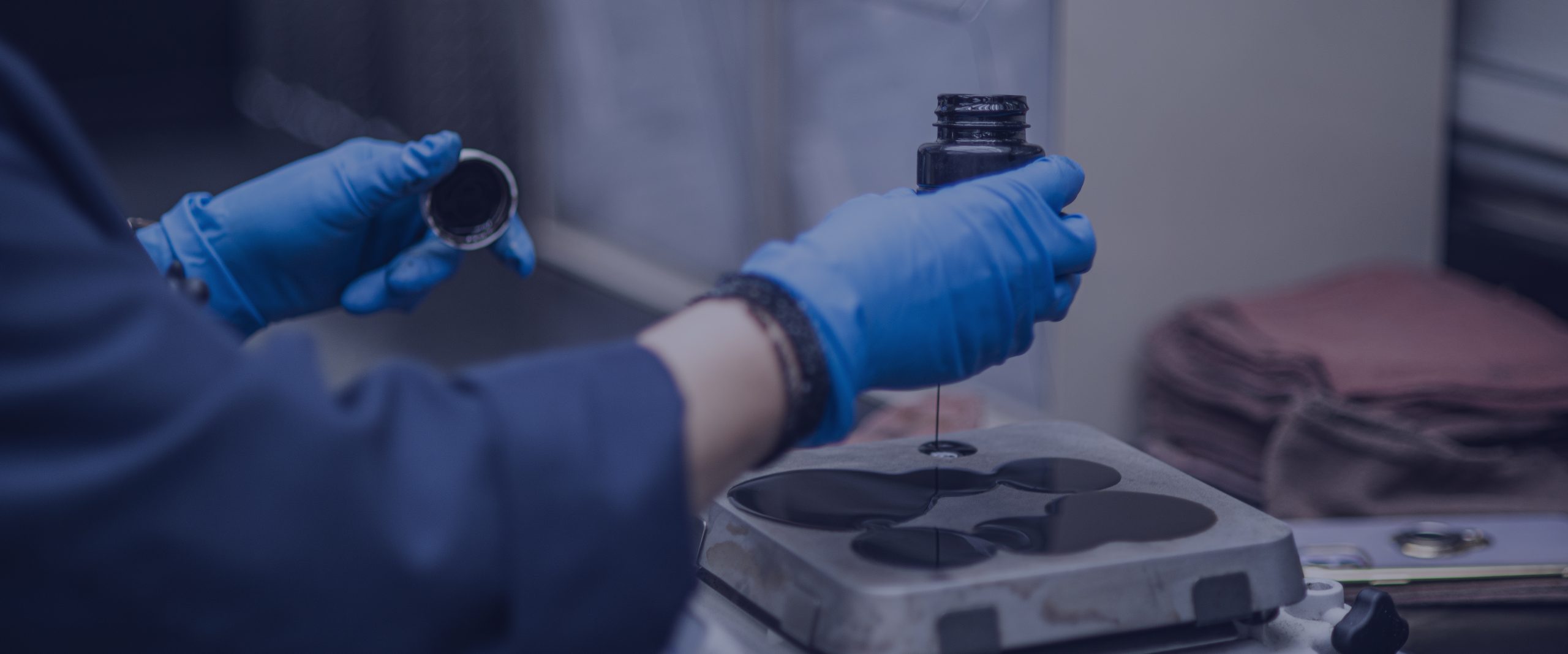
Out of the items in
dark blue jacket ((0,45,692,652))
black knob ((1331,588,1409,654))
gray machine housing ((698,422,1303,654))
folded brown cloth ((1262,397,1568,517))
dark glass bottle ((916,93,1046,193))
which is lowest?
folded brown cloth ((1262,397,1568,517))

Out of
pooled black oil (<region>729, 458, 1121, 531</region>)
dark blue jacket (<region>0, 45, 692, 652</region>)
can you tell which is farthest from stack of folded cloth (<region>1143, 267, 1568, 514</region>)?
dark blue jacket (<region>0, 45, 692, 652</region>)

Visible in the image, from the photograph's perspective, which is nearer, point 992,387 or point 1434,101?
point 1434,101

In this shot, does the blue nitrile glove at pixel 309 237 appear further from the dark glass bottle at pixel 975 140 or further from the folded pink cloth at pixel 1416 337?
the folded pink cloth at pixel 1416 337

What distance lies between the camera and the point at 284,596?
0.47 m

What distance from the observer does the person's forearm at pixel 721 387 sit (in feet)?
1.79

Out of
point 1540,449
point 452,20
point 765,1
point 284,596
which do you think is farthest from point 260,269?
point 452,20

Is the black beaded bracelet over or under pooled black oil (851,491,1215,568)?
over

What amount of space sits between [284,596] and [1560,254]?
4.93 ft

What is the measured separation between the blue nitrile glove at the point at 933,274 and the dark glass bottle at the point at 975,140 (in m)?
0.02

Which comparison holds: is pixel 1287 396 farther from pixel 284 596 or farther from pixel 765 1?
pixel 765 1

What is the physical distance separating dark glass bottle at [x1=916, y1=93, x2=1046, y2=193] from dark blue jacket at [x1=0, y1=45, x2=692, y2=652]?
1.06 ft

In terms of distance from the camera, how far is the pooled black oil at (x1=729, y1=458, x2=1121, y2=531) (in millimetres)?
685

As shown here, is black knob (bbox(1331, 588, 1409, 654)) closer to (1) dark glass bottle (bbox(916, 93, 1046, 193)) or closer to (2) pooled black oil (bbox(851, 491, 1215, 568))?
(2) pooled black oil (bbox(851, 491, 1215, 568))

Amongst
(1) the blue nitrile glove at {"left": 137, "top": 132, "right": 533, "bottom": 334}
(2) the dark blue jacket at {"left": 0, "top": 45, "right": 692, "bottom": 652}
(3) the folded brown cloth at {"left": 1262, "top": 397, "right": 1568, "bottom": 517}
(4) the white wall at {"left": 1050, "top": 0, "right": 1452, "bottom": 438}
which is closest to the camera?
(2) the dark blue jacket at {"left": 0, "top": 45, "right": 692, "bottom": 652}
